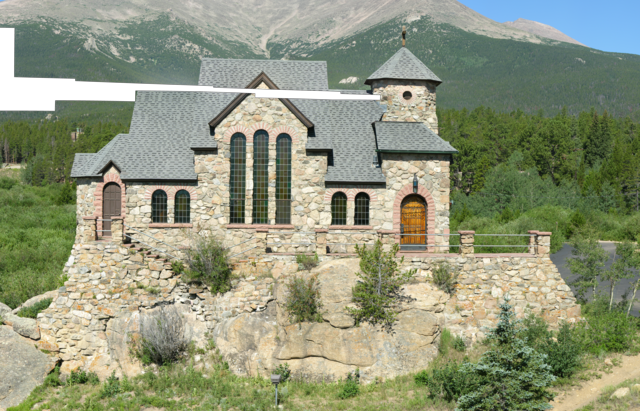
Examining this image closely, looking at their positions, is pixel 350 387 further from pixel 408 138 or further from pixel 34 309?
pixel 34 309

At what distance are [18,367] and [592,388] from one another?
22299 mm

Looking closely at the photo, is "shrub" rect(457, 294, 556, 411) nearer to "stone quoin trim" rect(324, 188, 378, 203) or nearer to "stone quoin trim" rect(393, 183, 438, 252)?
"stone quoin trim" rect(393, 183, 438, 252)

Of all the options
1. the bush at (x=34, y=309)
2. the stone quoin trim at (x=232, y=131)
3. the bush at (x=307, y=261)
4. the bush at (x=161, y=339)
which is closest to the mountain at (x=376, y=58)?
the stone quoin trim at (x=232, y=131)

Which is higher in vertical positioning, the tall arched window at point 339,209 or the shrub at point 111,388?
the tall arched window at point 339,209

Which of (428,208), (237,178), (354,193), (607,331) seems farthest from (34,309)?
(607,331)

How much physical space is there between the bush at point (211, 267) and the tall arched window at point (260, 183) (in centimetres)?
404

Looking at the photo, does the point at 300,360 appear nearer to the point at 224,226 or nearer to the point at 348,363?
the point at 348,363

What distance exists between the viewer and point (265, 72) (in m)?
29.8

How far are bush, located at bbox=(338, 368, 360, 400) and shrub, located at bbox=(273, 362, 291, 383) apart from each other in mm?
2323

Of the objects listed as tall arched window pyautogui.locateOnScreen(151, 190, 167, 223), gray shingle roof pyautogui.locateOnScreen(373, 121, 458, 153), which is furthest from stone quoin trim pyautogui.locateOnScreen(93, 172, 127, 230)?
gray shingle roof pyautogui.locateOnScreen(373, 121, 458, 153)

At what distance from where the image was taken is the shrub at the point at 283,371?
68.9 feet

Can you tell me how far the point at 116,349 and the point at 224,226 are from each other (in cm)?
782

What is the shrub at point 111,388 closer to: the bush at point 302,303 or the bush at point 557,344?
the bush at point 302,303

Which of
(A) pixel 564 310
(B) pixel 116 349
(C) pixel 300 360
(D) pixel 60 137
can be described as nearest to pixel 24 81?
(C) pixel 300 360
